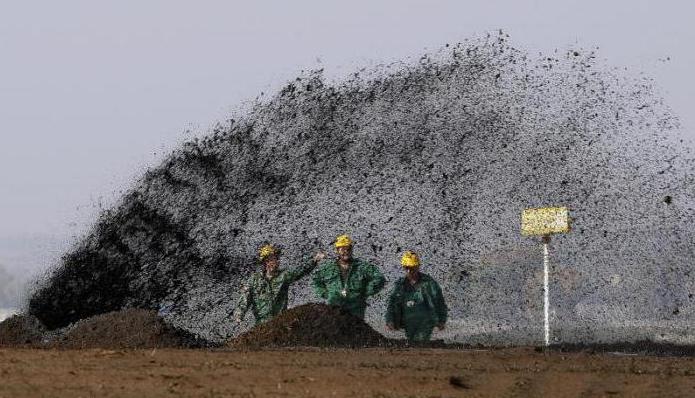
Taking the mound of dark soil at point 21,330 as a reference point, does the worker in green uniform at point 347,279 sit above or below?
above

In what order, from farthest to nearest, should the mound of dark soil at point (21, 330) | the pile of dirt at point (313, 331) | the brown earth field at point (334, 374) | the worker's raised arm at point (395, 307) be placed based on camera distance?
1. the mound of dark soil at point (21, 330)
2. the worker's raised arm at point (395, 307)
3. the pile of dirt at point (313, 331)
4. the brown earth field at point (334, 374)

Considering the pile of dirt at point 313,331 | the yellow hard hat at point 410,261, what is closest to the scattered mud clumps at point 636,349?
the yellow hard hat at point 410,261

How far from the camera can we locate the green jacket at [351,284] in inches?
798

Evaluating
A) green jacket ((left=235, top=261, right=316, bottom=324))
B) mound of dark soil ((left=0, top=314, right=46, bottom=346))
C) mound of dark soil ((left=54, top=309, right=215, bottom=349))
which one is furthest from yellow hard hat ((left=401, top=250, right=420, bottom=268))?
mound of dark soil ((left=0, top=314, right=46, bottom=346))

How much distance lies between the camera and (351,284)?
20312 millimetres

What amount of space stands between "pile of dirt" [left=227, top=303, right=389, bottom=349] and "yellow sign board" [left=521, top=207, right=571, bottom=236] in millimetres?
2895

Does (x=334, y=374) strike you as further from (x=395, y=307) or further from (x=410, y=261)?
(x=395, y=307)

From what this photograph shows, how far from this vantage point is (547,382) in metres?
13.0

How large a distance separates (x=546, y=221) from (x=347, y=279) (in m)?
3.08

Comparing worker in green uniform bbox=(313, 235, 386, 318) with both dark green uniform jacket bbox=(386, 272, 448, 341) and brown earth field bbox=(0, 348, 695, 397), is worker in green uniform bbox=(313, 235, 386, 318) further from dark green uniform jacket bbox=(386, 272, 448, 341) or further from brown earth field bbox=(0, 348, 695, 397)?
brown earth field bbox=(0, 348, 695, 397)

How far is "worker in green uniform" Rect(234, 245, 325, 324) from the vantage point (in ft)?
69.3

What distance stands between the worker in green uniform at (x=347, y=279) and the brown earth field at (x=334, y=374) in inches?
169

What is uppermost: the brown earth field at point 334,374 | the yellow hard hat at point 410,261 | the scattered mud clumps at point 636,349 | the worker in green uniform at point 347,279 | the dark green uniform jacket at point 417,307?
the yellow hard hat at point 410,261

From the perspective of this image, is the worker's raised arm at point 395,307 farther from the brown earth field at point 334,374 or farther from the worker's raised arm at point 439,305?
the brown earth field at point 334,374
